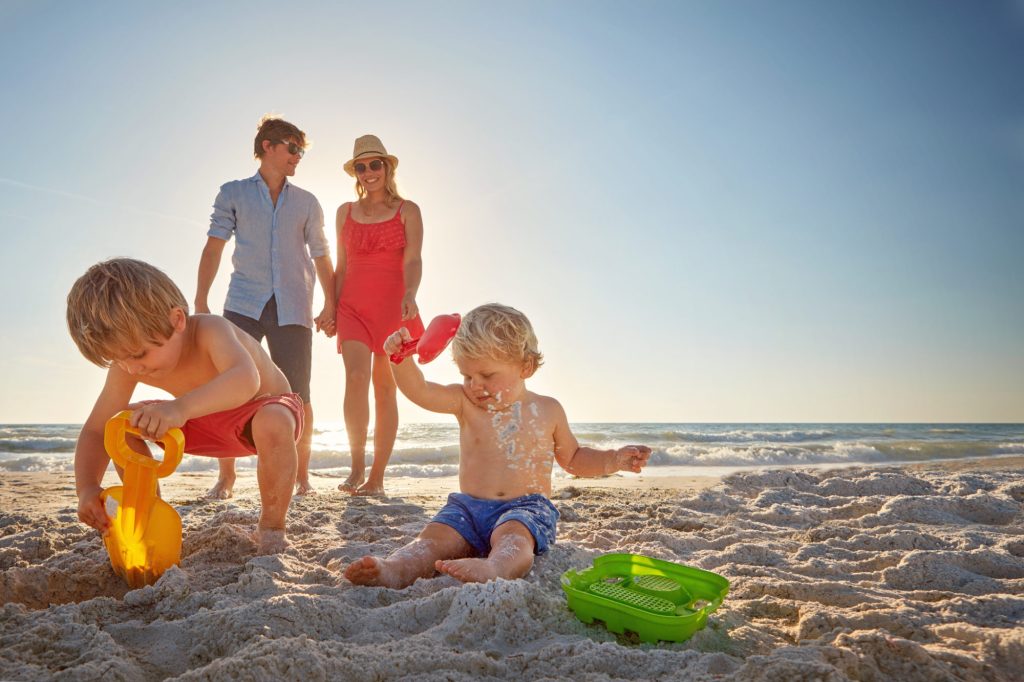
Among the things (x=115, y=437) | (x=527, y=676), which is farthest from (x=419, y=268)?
(x=527, y=676)

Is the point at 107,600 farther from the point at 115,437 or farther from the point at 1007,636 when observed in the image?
the point at 1007,636

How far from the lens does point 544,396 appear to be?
254 centimetres

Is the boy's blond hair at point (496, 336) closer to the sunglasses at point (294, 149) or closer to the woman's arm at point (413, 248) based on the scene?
the woman's arm at point (413, 248)

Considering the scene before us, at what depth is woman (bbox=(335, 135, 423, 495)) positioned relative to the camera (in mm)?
4027

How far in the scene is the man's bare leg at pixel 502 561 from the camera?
6.02ft

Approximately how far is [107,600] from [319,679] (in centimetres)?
89

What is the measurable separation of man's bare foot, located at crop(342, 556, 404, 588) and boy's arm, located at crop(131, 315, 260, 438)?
667mm

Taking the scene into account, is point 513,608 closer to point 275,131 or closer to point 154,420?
point 154,420

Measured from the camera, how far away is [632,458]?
7.47ft

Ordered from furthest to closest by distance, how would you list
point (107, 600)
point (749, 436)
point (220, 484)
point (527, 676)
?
1. point (749, 436)
2. point (220, 484)
3. point (107, 600)
4. point (527, 676)

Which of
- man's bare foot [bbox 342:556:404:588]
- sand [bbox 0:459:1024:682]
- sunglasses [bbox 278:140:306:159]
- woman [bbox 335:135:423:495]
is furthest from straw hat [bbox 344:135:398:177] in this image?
man's bare foot [bbox 342:556:404:588]

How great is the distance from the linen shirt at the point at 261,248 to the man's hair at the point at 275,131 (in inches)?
9.3

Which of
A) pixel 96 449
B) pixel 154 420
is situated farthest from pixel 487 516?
pixel 96 449

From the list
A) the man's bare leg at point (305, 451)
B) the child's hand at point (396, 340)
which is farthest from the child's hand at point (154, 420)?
the man's bare leg at point (305, 451)
